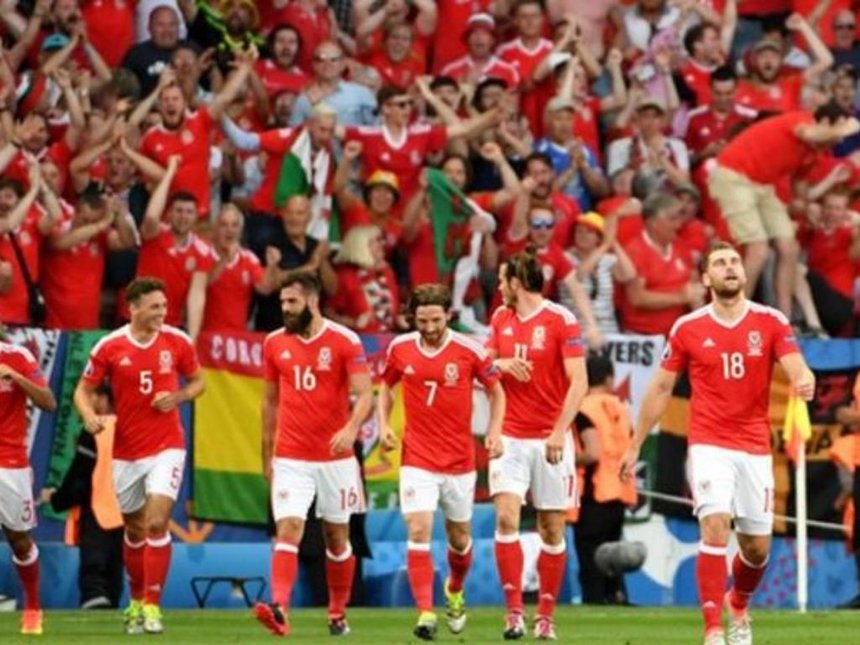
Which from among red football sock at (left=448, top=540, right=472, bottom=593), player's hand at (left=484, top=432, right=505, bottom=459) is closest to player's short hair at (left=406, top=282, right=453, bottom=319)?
player's hand at (left=484, top=432, right=505, bottom=459)

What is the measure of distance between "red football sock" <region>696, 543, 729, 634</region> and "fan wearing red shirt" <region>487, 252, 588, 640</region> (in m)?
3.05

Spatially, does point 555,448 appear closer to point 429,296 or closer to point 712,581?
point 429,296

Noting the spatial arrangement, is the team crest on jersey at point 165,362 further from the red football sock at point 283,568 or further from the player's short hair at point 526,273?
the player's short hair at point 526,273

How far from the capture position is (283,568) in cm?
2145

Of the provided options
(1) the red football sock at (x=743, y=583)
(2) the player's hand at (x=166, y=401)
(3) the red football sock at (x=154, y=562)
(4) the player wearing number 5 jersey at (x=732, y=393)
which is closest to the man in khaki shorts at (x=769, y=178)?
(2) the player's hand at (x=166, y=401)

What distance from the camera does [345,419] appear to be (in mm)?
22156

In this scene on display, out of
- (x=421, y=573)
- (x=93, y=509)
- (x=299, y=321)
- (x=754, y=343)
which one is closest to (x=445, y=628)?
(x=421, y=573)

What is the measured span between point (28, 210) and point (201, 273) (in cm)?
183

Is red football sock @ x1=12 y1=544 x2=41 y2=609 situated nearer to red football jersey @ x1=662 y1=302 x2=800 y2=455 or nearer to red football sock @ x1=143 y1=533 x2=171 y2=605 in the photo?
red football sock @ x1=143 y1=533 x2=171 y2=605

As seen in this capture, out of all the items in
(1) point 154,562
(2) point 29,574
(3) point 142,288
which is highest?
(3) point 142,288

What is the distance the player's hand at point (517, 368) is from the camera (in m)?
21.8

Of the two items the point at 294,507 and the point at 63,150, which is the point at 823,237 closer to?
the point at 63,150

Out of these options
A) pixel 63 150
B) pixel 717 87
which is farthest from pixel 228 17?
pixel 717 87

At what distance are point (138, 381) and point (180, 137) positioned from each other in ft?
19.0
